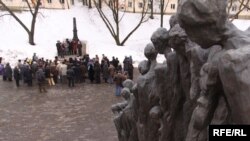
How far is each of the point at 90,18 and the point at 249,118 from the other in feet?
106

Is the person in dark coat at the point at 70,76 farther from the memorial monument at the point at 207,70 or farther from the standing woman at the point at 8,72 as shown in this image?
the memorial monument at the point at 207,70

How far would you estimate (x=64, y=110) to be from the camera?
16.0 m

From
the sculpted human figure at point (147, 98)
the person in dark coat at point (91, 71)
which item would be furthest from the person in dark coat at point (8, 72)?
the sculpted human figure at point (147, 98)

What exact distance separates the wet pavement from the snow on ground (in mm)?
7768

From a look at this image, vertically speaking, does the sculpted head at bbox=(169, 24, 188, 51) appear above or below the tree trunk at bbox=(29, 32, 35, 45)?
above

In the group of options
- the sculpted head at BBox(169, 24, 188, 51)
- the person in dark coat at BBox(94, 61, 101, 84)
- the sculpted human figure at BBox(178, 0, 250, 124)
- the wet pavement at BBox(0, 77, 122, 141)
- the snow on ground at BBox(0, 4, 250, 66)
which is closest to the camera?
the sculpted human figure at BBox(178, 0, 250, 124)

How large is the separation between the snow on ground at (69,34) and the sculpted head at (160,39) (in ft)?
68.0

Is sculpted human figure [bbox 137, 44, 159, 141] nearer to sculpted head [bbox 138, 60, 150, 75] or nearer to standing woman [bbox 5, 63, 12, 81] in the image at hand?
sculpted head [bbox 138, 60, 150, 75]

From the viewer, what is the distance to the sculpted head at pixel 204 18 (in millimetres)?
3346

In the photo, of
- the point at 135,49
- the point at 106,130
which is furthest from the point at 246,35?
the point at 135,49

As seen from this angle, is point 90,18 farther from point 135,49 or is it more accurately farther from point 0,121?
point 0,121

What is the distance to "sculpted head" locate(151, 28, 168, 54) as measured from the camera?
231 inches

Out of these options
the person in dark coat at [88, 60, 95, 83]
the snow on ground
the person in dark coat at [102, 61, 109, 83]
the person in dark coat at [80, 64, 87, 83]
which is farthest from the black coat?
the snow on ground

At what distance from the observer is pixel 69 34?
32.0 meters
